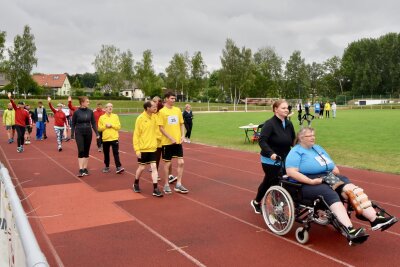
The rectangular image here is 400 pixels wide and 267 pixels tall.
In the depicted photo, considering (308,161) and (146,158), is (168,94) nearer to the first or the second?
(146,158)

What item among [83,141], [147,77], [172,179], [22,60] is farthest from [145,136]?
[147,77]

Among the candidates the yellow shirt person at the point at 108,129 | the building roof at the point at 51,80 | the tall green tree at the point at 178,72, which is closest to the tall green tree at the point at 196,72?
the tall green tree at the point at 178,72

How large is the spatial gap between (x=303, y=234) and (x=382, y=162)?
7.09m

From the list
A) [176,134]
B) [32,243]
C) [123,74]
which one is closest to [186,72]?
[123,74]

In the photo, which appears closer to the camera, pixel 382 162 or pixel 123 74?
pixel 382 162

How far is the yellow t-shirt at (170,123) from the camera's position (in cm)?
755

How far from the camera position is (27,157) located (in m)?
12.6

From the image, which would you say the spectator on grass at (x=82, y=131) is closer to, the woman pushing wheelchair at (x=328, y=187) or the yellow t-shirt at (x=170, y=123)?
the yellow t-shirt at (x=170, y=123)

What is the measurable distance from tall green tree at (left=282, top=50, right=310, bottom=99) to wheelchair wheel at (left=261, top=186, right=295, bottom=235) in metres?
93.9

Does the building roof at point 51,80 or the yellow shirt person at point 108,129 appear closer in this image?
the yellow shirt person at point 108,129

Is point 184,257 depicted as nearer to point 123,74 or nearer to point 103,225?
point 103,225

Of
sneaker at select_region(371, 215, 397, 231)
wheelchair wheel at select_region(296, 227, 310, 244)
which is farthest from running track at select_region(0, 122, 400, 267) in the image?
sneaker at select_region(371, 215, 397, 231)

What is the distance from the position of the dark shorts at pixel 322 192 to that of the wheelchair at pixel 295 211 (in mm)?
46

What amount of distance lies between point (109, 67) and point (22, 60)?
16.3 metres
